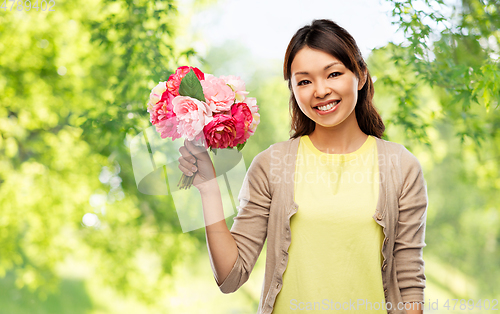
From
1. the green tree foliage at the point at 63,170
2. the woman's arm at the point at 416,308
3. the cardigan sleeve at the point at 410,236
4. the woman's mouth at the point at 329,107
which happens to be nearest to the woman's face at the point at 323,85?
the woman's mouth at the point at 329,107

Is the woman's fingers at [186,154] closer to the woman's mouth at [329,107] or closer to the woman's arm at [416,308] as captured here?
the woman's mouth at [329,107]

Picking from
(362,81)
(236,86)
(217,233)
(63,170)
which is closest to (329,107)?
(362,81)

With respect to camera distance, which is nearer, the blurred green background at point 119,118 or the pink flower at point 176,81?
the pink flower at point 176,81

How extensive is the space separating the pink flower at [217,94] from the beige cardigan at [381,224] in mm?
253

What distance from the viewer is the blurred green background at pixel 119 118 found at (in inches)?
104

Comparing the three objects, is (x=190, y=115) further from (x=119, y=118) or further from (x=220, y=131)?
(x=119, y=118)

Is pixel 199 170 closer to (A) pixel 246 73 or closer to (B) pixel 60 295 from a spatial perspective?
(A) pixel 246 73

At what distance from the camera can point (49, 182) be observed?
4234 millimetres

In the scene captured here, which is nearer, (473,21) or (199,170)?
(199,170)

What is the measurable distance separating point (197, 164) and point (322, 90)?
0.42 metres

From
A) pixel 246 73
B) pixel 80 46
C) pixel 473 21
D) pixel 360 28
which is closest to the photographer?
pixel 473 21

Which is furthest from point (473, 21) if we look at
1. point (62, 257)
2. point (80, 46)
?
point (62, 257)

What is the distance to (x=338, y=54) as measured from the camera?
111 cm

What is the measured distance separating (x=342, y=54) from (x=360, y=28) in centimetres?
197
